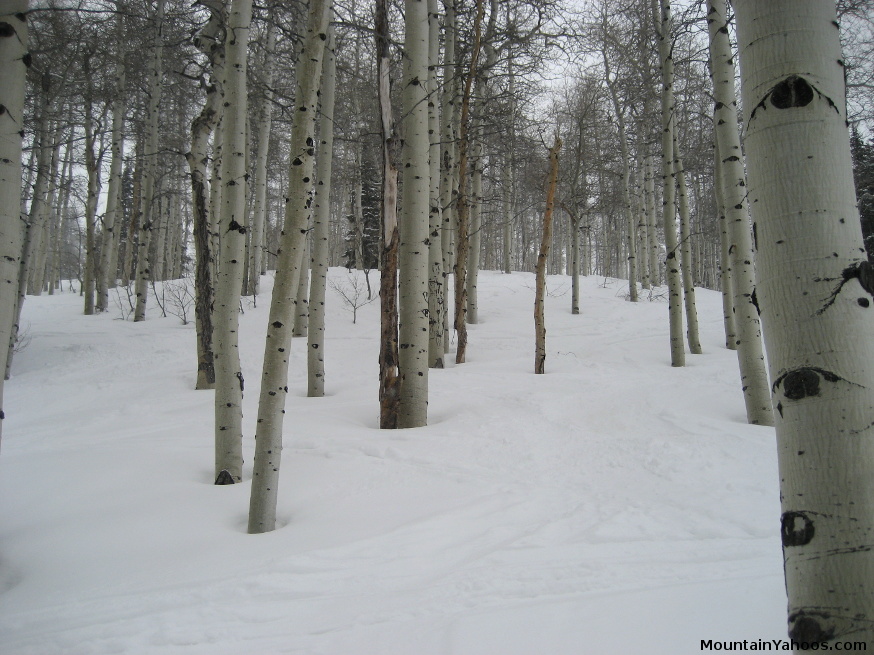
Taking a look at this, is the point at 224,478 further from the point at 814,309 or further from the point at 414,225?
the point at 814,309

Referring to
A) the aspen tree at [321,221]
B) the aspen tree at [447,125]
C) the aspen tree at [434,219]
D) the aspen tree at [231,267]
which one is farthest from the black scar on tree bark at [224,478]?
the aspen tree at [447,125]

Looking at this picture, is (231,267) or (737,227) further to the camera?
(737,227)

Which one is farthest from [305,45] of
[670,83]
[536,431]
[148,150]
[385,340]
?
[148,150]

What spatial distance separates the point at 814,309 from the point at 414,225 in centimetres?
415

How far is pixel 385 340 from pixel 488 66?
5.85 meters

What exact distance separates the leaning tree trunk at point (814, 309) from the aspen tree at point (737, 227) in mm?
4537

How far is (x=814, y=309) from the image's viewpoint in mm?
1210

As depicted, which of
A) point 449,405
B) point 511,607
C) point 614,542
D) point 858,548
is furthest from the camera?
point 449,405

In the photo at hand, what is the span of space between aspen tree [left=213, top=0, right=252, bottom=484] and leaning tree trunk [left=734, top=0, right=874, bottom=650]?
3.47m

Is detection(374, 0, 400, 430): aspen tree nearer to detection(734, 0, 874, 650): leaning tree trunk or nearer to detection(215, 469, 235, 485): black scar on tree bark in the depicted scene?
detection(215, 469, 235, 485): black scar on tree bark

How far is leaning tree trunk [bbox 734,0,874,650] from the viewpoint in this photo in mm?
1137

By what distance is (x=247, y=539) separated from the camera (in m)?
2.92

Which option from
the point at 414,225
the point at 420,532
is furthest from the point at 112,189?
the point at 420,532

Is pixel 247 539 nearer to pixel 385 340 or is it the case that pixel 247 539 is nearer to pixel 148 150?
pixel 385 340
